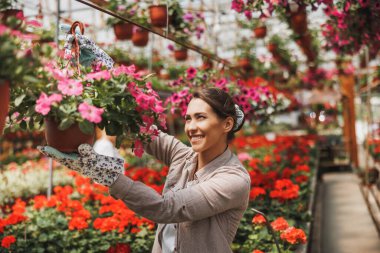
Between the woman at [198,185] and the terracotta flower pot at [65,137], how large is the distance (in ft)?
0.10

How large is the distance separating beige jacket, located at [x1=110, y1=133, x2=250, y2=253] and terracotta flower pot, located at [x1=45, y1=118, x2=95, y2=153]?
0.17 metres

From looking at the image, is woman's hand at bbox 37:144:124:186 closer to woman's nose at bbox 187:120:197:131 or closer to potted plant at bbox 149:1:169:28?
woman's nose at bbox 187:120:197:131

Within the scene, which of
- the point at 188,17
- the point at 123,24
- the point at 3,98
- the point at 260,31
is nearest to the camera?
the point at 3,98

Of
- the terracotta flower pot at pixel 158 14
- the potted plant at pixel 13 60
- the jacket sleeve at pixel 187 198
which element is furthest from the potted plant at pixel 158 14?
the potted plant at pixel 13 60

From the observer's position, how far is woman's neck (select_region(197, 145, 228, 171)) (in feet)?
5.62

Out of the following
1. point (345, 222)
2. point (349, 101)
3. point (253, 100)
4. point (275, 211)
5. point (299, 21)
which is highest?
point (299, 21)

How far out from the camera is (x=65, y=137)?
1.38 m

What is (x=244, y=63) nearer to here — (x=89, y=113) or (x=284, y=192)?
(x=284, y=192)

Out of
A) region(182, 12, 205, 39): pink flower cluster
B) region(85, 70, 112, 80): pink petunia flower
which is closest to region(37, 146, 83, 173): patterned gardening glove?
region(85, 70, 112, 80): pink petunia flower

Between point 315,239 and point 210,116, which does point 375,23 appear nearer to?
point 315,239

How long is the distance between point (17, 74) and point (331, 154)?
36.7 feet

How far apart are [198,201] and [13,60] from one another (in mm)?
717

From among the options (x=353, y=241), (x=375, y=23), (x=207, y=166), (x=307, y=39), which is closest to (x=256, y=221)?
(x=207, y=166)

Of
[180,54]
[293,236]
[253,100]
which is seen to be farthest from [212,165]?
[180,54]
